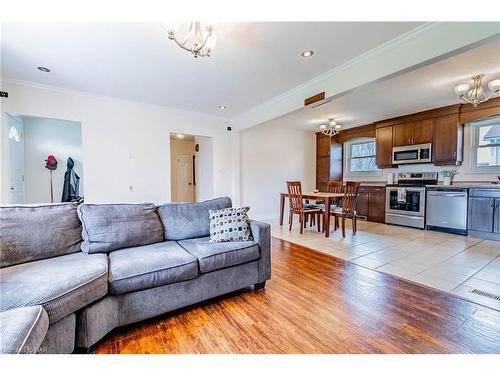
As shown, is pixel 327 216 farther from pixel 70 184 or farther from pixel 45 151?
pixel 45 151

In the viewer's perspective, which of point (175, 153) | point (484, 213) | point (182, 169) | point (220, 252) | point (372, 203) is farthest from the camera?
point (182, 169)

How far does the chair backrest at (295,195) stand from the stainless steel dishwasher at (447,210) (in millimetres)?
2545

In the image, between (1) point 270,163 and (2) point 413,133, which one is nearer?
(2) point 413,133

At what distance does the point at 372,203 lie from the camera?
540cm

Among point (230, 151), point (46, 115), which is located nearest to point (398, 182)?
point (230, 151)

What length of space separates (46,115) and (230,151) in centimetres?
324

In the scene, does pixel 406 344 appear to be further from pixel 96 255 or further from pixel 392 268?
pixel 96 255

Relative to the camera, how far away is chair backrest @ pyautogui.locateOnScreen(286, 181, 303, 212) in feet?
13.9

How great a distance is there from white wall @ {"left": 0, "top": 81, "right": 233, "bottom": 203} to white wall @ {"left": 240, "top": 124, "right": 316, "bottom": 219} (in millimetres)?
1364

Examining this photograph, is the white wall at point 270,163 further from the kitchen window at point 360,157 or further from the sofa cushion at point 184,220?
the sofa cushion at point 184,220

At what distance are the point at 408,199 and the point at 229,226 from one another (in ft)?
14.2

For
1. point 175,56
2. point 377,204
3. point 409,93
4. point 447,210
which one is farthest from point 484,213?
point 175,56

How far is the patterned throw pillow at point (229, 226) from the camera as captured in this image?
209 cm

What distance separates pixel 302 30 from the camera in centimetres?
211
